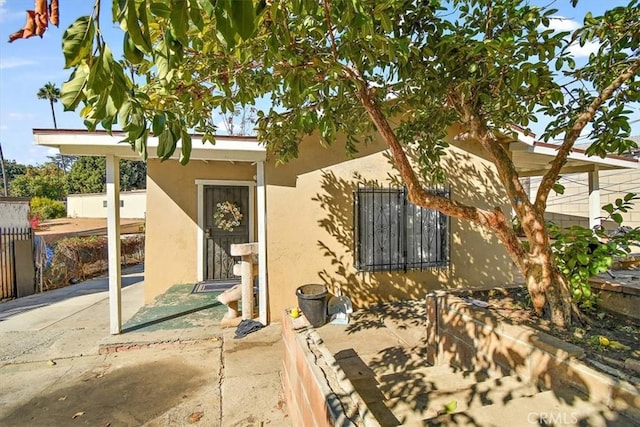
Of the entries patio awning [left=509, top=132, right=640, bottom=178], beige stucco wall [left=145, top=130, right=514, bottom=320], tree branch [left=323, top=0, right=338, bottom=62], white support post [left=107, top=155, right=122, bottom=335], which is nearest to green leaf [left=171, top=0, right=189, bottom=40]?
tree branch [left=323, top=0, right=338, bottom=62]

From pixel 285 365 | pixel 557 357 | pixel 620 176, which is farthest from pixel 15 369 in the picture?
pixel 620 176

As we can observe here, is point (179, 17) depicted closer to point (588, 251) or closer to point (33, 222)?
point (588, 251)

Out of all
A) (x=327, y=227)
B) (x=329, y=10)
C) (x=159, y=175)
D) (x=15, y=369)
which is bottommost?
(x=15, y=369)

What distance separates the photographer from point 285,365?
3346 mm

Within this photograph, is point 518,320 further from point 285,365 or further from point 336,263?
point 336,263

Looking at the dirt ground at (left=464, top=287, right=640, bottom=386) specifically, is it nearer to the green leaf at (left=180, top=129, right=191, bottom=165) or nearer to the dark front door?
the green leaf at (left=180, top=129, right=191, bottom=165)

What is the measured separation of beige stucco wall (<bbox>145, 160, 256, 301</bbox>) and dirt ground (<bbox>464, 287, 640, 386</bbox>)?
19.4ft

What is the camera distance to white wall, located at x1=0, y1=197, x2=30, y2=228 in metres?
9.27

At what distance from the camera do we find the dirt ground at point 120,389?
316 centimetres

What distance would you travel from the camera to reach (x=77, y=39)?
88 centimetres

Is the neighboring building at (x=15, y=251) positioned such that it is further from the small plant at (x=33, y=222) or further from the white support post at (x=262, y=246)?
the white support post at (x=262, y=246)

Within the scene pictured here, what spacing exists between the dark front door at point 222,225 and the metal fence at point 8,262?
5763 mm

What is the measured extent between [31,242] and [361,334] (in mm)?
9999

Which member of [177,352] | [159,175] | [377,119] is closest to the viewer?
[377,119]
